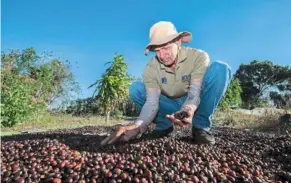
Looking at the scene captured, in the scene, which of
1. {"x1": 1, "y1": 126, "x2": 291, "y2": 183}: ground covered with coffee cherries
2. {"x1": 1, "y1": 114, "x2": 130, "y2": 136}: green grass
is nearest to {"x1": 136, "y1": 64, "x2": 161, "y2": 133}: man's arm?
{"x1": 1, "y1": 126, "x2": 291, "y2": 183}: ground covered with coffee cherries

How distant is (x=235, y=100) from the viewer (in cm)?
2114

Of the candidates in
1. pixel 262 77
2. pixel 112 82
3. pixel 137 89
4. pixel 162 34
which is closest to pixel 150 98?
pixel 137 89

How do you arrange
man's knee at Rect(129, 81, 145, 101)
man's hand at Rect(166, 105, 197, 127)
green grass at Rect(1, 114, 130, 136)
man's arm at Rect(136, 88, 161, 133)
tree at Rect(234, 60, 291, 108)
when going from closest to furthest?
man's hand at Rect(166, 105, 197, 127)
man's arm at Rect(136, 88, 161, 133)
man's knee at Rect(129, 81, 145, 101)
green grass at Rect(1, 114, 130, 136)
tree at Rect(234, 60, 291, 108)

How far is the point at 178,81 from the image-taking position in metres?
3.59

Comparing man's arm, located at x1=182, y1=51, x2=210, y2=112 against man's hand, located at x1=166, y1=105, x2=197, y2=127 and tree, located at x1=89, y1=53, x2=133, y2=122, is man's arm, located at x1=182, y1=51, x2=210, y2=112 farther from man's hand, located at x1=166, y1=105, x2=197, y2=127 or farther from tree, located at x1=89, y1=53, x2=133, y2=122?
tree, located at x1=89, y1=53, x2=133, y2=122

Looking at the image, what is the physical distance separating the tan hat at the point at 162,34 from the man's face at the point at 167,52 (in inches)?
2.6

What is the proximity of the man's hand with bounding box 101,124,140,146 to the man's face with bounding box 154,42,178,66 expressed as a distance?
2.23ft

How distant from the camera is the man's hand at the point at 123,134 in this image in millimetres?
3199

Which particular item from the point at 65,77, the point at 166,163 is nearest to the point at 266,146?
the point at 166,163

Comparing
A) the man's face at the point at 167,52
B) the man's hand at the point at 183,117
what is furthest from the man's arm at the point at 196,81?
the man's face at the point at 167,52

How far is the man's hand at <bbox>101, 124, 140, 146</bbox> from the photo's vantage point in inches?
126

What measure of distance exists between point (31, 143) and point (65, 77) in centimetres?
1683

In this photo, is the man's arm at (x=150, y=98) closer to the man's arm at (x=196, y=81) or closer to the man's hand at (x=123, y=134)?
the man's hand at (x=123, y=134)

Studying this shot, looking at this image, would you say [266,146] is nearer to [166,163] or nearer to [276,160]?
[276,160]
